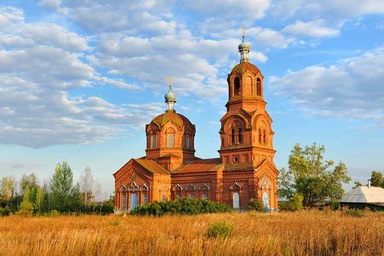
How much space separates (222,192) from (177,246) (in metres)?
31.2

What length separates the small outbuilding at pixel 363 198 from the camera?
3519 cm

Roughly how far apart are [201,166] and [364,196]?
15.6 metres

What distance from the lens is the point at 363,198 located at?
35.8 metres

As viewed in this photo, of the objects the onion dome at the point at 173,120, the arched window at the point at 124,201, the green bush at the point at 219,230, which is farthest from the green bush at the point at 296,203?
the green bush at the point at 219,230

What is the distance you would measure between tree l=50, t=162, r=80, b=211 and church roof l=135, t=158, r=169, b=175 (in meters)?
10.7

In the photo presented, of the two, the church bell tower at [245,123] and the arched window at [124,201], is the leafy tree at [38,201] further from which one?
the church bell tower at [245,123]

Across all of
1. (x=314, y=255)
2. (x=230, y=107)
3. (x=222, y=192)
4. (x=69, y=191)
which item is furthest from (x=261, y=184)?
(x=314, y=255)

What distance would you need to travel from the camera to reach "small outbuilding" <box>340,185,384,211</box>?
3519cm

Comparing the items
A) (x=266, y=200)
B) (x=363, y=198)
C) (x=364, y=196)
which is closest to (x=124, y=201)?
(x=266, y=200)

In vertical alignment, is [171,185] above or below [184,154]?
below

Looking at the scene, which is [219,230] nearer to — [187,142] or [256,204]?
[256,204]

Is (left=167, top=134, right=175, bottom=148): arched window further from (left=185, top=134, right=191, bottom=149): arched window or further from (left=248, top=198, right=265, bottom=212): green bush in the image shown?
(left=248, top=198, right=265, bottom=212): green bush

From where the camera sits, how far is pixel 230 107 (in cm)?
4159

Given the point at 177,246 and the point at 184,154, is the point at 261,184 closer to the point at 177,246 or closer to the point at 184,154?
the point at 184,154
